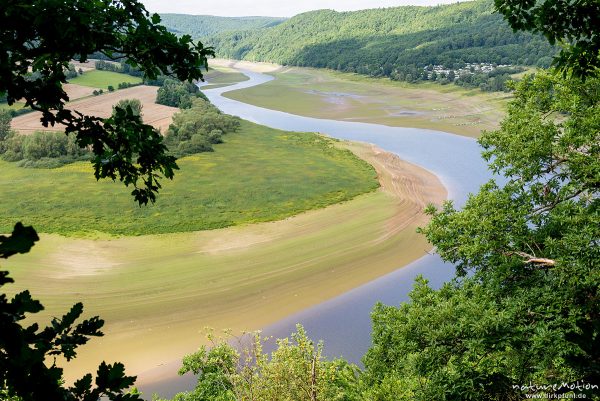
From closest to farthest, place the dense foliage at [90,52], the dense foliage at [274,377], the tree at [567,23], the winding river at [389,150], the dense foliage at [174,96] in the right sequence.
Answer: the dense foliage at [90,52] → the tree at [567,23] → the dense foliage at [274,377] → the winding river at [389,150] → the dense foliage at [174,96]

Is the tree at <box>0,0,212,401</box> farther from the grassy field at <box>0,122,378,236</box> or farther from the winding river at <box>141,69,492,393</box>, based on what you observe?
the grassy field at <box>0,122,378,236</box>

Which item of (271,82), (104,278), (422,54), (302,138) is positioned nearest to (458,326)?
(104,278)

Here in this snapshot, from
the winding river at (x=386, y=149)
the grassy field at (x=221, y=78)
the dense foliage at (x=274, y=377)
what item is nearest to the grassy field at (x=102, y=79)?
the winding river at (x=386, y=149)

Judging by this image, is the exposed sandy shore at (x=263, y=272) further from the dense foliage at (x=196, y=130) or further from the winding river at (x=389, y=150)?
the dense foliage at (x=196, y=130)

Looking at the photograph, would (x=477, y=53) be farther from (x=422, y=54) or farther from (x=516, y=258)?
(x=516, y=258)

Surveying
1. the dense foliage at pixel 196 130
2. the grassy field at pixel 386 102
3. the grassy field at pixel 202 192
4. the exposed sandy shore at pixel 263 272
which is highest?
the grassy field at pixel 386 102

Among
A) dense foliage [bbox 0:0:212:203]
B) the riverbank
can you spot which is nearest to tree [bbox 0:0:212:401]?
dense foliage [bbox 0:0:212:203]
